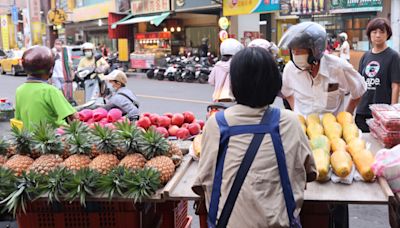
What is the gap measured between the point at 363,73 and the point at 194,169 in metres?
2.55

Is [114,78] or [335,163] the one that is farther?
[114,78]

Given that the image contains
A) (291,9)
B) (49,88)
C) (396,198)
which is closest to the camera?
(396,198)

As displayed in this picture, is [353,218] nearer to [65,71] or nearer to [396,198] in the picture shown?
[396,198]

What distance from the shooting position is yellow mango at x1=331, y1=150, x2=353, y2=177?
2.24 meters

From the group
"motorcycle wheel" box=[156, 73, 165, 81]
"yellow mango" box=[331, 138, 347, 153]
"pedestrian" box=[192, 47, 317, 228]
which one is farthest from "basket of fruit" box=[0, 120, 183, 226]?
"motorcycle wheel" box=[156, 73, 165, 81]

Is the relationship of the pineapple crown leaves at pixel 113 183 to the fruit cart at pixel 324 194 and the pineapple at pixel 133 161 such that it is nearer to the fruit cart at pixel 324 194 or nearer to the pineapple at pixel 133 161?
the pineapple at pixel 133 161

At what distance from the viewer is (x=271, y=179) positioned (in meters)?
1.84

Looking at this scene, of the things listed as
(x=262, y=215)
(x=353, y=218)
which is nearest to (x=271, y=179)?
(x=262, y=215)

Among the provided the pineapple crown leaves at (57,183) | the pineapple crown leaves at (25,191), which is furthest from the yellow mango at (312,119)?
the pineapple crown leaves at (25,191)

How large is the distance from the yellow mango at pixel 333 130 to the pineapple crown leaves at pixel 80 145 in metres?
1.49

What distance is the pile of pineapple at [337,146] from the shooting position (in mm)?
2260

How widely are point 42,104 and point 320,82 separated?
208 centimetres

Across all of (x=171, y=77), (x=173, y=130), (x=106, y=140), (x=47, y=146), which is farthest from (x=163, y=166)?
(x=171, y=77)

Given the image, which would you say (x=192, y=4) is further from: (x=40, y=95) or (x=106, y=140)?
(x=106, y=140)
